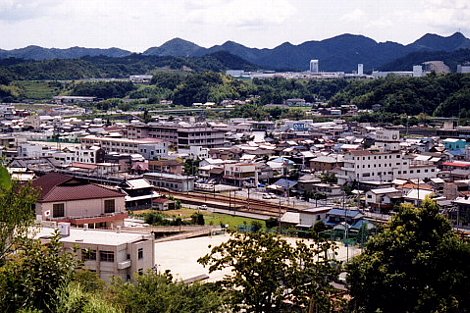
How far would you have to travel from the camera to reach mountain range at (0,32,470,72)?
120 m

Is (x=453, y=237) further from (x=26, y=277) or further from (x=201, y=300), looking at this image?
(x=26, y=277)

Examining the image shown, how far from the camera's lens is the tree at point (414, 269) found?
265 inches

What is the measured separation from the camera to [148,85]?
5281 centimetres

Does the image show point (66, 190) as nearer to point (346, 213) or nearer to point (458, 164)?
point (346, 213)

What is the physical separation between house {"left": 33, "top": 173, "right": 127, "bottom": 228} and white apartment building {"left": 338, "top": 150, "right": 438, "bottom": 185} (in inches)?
343

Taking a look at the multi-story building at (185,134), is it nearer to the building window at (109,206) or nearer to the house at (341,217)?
the house at (341,217)

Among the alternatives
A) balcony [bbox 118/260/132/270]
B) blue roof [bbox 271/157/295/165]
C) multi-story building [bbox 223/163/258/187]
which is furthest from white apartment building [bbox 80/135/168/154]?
balcony [bbox 118/260/132/270]

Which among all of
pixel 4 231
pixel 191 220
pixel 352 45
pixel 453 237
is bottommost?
pixel 191 220

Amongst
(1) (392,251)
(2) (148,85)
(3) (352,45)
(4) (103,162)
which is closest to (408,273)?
(1) (392,251)

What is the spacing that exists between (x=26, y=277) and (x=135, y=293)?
1.42 meters

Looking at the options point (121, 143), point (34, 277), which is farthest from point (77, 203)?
point (121, 143)

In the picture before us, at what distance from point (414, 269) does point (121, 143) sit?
60.7 ft

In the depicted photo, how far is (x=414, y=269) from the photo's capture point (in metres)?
6.98

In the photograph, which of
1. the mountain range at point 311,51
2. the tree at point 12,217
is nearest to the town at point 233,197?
the tree at point 12,217
